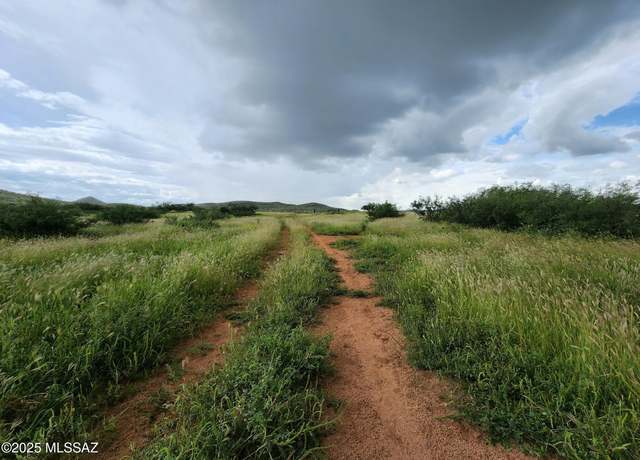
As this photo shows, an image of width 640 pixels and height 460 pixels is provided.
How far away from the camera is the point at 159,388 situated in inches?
98.7

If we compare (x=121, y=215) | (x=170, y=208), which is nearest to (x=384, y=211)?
(x=121, y=215)

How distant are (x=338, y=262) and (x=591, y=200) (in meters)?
12.0

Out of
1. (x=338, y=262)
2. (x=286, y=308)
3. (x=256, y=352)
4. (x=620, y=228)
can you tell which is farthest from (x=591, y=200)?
(x=256, y=352)

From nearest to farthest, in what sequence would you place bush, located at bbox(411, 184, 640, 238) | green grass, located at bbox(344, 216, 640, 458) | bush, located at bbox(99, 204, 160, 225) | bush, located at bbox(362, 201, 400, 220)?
green grass, located at bbox(344, 216, 640, 458)
bush, located at bbox(411, 184, 640, 238)
bush, located at bbox(99, 204, 160, 225)
bush, located at bbox(362, 201, 400, 220)

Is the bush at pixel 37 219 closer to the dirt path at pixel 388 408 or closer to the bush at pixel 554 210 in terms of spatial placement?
the dirt path at pixel 388 408

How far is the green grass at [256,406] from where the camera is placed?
5.44 ft

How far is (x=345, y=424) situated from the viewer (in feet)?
6.71

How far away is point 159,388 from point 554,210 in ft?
52.8

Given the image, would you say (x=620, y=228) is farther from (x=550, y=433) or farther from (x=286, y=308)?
(x=286, y=308)

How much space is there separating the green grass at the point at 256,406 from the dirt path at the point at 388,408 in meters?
0.28

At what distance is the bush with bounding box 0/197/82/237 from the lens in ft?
31.5

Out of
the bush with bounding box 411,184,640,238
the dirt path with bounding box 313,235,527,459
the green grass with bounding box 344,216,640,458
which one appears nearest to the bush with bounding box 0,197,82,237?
the dirt path with bounding box 313,235,527,459

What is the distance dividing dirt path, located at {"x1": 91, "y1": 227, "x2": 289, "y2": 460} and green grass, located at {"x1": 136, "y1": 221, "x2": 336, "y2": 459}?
27 centimetres

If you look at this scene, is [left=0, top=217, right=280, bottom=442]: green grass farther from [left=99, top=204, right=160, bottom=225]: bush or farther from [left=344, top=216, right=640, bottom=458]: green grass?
[left=99, top=204, right=160, bottom=225]: bush
